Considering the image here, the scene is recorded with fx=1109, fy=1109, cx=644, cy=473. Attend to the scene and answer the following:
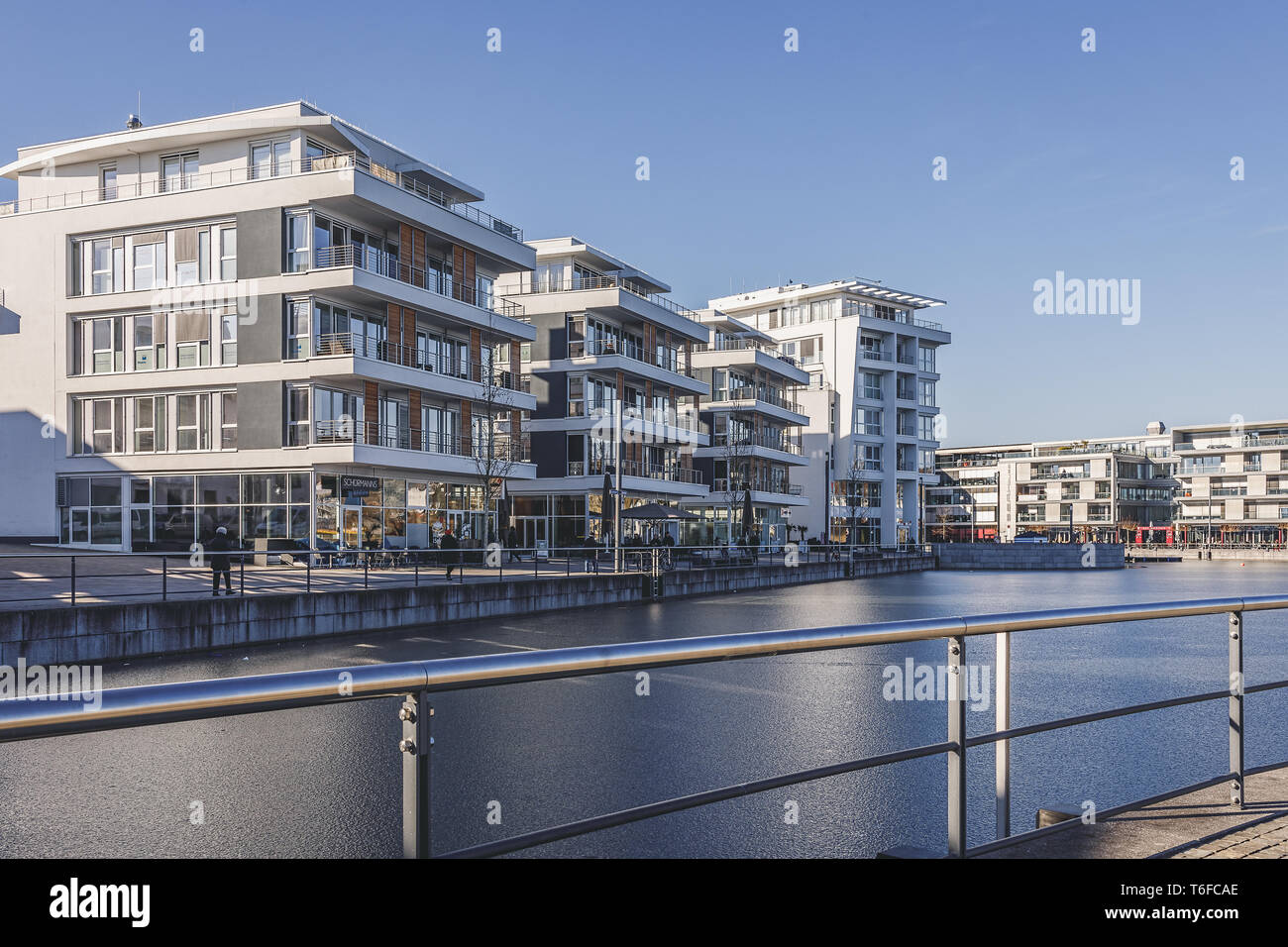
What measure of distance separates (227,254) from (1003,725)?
127 ft

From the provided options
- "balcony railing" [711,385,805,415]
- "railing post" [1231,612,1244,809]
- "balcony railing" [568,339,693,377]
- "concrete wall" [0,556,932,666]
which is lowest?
"concrete wall" [0,556,932,666]

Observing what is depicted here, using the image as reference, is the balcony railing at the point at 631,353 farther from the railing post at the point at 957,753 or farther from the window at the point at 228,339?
the railing post at the point at 957,753

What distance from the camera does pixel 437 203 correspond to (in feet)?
143

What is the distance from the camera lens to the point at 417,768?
2.46 metres

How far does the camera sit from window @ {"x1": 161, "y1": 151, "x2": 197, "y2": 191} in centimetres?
3978

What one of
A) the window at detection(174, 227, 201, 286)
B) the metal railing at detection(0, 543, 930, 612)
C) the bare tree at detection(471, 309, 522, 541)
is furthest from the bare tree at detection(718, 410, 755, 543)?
the window at detection(174, 227, 201, 286)

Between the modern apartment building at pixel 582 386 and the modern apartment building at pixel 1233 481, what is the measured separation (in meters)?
86.7

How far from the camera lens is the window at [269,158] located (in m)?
38.2

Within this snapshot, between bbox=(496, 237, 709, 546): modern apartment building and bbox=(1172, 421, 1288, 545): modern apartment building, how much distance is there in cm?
8667

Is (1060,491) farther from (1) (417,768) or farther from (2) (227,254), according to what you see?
(1) (417,768)

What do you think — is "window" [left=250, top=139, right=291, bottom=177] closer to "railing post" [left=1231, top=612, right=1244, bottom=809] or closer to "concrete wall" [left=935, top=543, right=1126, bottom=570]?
"railing post" [left=1231, top=612, right=1244, bottom=809]

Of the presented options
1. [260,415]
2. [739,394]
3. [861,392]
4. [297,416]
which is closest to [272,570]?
[297,416]

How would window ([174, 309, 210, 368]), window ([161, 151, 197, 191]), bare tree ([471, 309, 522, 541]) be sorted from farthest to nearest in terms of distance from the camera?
bare tree ([471, 309, 522, 541]) < window ([161, 151, 197, 191]) < window ([174, 309, 210, 368])
